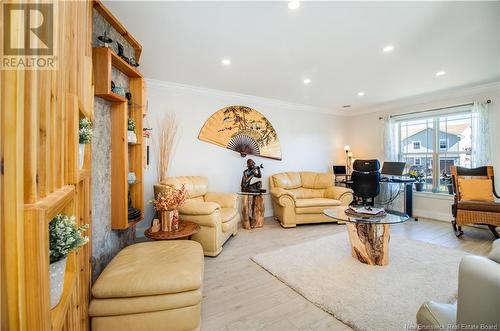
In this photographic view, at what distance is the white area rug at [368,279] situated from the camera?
1.74 metres

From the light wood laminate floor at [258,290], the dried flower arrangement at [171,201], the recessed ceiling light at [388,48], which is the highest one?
the recessed ceiling light at [388,48]

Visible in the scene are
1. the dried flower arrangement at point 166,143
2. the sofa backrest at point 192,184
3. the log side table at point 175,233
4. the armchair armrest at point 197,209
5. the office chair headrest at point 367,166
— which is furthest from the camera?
the office chair headrest at point 367,166

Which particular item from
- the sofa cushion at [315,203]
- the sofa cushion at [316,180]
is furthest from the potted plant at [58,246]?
the sofa cushion at [316,180]

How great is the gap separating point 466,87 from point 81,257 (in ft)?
20.0

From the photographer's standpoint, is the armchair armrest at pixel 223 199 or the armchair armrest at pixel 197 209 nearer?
the armchair armrest at pixel 197 209

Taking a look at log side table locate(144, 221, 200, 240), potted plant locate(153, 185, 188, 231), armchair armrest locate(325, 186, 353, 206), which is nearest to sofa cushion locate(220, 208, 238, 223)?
log side table locate(144, 221, 200, 240)

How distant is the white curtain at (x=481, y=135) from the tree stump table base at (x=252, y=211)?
411 centimetres

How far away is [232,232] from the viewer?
11.3 feet

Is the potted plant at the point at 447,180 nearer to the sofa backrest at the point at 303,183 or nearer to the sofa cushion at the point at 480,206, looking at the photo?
the sofa cushion at the point at 480,206

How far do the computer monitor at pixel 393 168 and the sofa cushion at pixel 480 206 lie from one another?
1288mm

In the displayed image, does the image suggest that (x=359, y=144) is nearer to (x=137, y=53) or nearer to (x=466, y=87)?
(x=466, y=87)

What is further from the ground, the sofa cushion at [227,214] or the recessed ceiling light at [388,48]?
the recessed ceiling light at [388,48]

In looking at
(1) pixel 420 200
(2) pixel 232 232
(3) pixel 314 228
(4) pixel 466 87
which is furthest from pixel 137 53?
(1) pixel 420 200

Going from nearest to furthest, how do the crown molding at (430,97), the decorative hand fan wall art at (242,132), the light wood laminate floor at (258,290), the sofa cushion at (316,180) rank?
the light wood laminate floor at (258,290) → the crown molding at (430,97) → the decorative hand fan wall art at (242,132) → the sofa cushion at (316,180)
